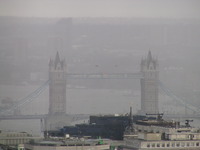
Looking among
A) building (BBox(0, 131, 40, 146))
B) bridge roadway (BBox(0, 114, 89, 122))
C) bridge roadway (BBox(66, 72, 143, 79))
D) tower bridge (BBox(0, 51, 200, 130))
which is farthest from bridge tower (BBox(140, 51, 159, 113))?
building (BBox(0, 131, 40, 146))

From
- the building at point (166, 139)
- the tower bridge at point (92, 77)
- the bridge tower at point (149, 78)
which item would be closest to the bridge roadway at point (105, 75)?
the tower bridge at point (92, 77)

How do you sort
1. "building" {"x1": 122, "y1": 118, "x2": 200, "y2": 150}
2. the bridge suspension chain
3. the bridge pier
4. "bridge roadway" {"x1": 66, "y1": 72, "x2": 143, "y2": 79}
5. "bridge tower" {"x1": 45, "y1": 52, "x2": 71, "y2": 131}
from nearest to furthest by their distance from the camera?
"building" {"x1": 122, "y1": 118, "x2": 200, "y2": 150} → the bridge pier → "bridge tower" {"x1": 45, "y1": 52, "x2": 71, "y2": 131} → the bridge suspension chain → "bridge roadway" {"x1": 66, "y1": 72, "x2": 143, "y2": 79}

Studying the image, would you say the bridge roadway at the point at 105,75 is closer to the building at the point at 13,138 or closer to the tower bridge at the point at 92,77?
the tower bridge at the point at 92,77

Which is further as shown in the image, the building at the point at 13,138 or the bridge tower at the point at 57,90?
the bridge tower at the point at 57,90

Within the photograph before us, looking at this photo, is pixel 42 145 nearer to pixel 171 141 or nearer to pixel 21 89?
pixel 171 141

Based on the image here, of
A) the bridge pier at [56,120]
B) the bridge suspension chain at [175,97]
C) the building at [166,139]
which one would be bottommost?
the building at [166,139]

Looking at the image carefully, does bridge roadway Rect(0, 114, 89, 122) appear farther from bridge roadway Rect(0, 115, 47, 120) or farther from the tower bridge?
the tower bridge

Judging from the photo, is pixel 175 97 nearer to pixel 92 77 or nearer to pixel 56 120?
pixel 92 77

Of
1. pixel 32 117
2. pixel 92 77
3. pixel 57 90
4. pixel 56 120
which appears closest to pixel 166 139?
pixel 32 117
